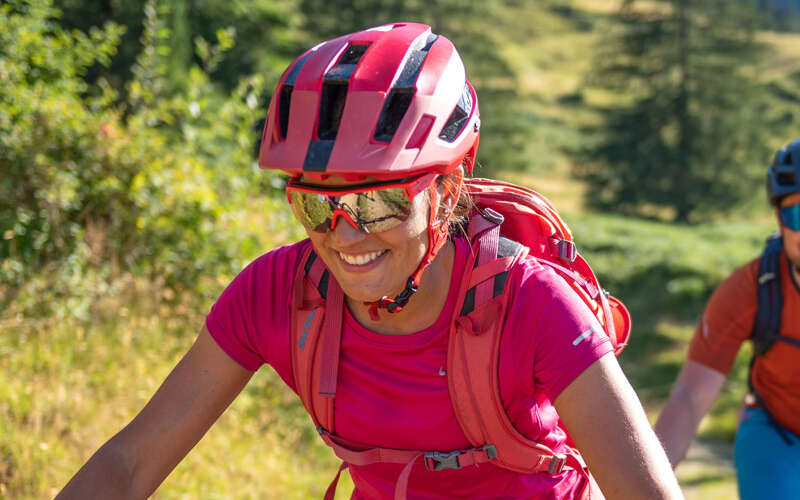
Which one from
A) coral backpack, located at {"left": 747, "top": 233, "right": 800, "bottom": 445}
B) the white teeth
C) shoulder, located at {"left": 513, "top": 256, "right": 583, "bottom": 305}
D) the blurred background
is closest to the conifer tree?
the blurred background

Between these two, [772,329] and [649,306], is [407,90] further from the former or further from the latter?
[649,306]

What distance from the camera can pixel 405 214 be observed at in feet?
7.36

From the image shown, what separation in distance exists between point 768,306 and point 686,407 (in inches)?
24.0

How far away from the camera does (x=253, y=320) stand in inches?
96.0

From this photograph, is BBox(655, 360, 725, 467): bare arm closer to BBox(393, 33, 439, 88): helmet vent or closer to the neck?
the neck

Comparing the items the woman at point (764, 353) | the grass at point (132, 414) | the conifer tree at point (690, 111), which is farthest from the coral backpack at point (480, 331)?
the conifer tree at point (690, 111)

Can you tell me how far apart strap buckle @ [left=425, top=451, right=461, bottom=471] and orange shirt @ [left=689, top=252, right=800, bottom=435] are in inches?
76.2

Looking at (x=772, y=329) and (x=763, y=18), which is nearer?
(x=772, y=329)

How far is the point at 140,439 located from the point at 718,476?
698 centimetres

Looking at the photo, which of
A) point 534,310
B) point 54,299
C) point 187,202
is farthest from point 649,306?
point 534,310

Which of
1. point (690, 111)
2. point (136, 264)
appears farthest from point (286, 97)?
point (690, 111)

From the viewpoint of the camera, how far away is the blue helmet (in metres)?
3.99

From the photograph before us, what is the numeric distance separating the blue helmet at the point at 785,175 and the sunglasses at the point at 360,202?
8.05ft

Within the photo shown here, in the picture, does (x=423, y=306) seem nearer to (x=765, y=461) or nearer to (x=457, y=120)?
(x=457, y=120)
